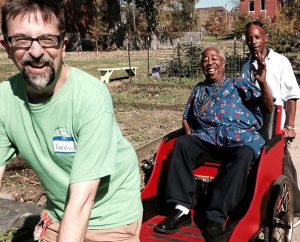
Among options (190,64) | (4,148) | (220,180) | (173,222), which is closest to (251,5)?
(190,64)

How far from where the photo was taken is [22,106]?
64.3 inches

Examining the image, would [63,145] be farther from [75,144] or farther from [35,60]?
[35,60]

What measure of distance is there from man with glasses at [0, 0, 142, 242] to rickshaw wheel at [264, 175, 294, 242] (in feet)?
5.41

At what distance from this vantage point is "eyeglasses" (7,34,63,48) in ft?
4.87

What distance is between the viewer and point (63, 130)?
1.56 metres

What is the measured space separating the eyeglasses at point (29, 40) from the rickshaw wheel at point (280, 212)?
2147 millimetres

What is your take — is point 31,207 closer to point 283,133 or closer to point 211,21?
point 283,133

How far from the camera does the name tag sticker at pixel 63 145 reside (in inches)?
61.2

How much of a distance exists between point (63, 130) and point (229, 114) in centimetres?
236

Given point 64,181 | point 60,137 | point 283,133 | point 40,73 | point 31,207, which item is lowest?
point 31,207

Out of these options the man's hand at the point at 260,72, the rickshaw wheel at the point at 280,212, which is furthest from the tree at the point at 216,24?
the rickshaw wheel at the point at 280,212

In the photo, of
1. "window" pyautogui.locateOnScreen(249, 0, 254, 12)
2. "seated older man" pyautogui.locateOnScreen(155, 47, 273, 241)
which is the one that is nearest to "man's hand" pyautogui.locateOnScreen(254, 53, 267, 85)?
"seated older man" pyautogui.locateOnScreen(155, 47, 273, 241)

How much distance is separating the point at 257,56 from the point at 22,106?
2550 millimetres

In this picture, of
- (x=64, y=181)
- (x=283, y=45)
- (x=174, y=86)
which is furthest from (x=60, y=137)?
(x=283, y=45)
